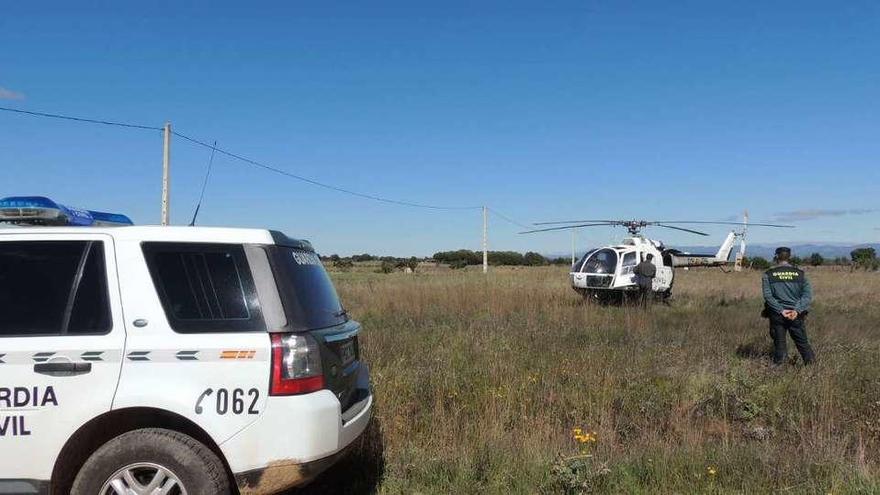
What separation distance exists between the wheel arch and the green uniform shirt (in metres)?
8.48

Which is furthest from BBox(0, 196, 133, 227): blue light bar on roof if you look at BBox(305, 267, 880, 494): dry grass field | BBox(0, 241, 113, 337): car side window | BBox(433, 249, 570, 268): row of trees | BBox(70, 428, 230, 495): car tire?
BBox(433, 249, 570, 268): row of trees

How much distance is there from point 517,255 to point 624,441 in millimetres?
93140

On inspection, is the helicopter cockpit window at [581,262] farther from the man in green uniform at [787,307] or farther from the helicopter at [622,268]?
the man in green uniform at [787,307]

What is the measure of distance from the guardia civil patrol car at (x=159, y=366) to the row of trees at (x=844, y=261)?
2132 inches

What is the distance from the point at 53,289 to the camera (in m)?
3.70

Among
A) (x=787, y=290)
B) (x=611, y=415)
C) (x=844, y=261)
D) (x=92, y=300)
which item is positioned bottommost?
(x=611, y=415)

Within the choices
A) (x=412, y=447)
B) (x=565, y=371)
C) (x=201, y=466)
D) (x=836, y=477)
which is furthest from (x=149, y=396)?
(x=565, y=371)

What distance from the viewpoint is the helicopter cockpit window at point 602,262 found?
19156 mm

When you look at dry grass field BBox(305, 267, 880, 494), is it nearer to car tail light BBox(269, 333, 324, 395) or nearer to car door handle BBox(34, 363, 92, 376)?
car tail light BBox(269, 333, 324, 395)

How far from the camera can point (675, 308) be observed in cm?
1861

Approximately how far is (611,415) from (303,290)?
3.87 meters

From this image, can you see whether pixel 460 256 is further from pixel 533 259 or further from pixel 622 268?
pixel 622 268

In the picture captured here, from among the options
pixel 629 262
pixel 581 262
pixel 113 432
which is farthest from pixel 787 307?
pixel 581 262

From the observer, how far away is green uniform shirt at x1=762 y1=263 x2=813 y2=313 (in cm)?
925
